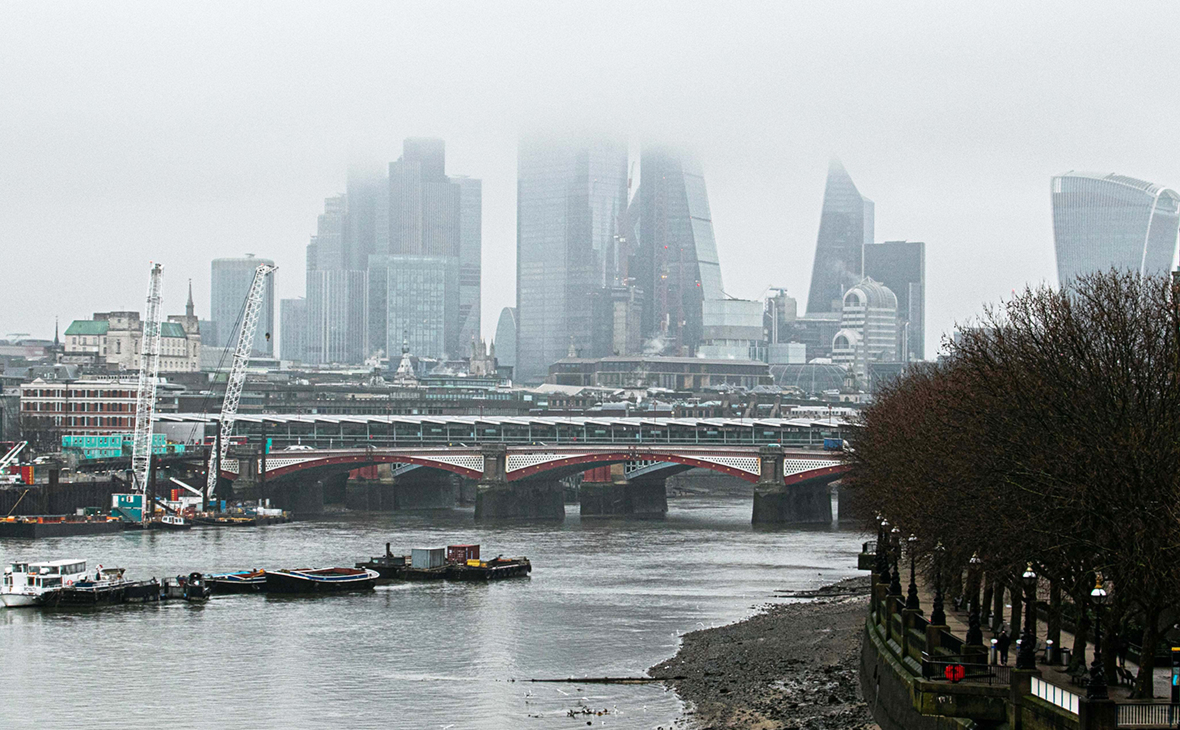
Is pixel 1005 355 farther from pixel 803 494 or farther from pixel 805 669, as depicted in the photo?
pixel 803 494

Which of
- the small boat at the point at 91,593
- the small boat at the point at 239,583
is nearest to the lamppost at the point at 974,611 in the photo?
the small boat at the point at 239,583

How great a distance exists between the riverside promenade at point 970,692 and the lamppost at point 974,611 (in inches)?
7.4

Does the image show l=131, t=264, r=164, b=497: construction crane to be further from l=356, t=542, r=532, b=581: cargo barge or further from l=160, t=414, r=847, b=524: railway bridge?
l=356, t=542, r=532, b=581: cargo barge

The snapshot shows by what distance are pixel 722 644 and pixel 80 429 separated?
5416 inches

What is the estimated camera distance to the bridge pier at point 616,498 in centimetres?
15250

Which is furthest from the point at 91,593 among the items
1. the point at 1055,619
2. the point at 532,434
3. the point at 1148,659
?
the point at 532,434

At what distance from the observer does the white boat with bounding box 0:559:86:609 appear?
81688mm

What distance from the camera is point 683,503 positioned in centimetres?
17838

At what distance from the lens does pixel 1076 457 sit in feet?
133

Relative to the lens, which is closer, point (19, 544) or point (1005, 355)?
point (1005, 355)

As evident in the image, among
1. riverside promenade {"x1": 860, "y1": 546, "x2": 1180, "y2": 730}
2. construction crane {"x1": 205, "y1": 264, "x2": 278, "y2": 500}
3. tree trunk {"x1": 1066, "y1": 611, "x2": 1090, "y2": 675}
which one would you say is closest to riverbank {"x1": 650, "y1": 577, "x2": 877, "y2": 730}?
riverside promenade {"x1": 860, "y1": 546, "x2": 1180, "y2": 730}

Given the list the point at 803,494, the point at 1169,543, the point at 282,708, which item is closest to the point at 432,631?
the point at 282,708

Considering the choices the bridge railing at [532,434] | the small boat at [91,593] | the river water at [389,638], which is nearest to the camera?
the river water at [389,638]

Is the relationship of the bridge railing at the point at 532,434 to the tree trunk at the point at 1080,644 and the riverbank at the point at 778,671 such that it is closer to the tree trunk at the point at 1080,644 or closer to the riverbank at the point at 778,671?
the riverbank at the point at 778,671
